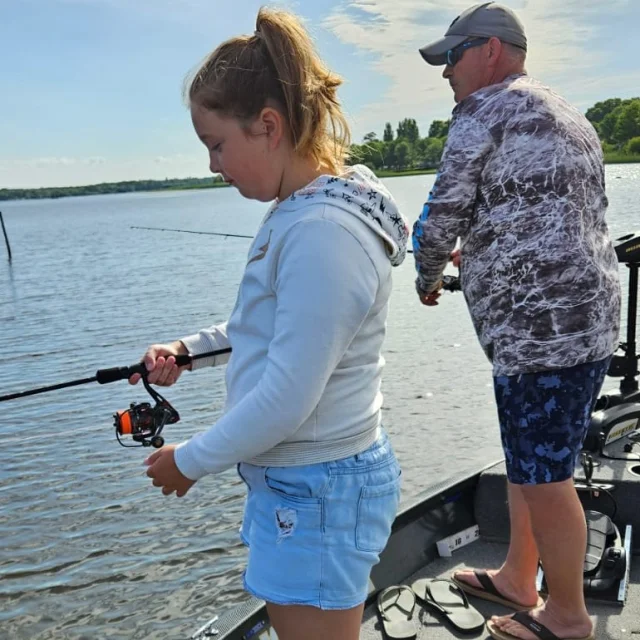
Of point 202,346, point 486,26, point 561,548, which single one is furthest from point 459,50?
point 561,548

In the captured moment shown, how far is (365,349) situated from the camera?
1.76m

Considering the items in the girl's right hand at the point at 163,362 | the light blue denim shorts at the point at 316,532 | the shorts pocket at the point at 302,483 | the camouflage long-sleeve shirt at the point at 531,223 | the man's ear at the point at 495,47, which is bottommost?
the light blue denim shorts at the point at 316,532

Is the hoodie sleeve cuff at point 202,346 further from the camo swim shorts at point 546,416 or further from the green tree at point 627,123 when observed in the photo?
the green tree at point 627,123

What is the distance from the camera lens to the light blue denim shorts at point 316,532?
66.9 inches

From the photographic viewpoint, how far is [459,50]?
2645 mm

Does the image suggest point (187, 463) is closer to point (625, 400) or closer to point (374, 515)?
point (374, 515)

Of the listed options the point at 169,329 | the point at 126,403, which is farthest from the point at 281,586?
the point at 169,329

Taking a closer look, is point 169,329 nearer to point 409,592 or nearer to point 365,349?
point 409,592

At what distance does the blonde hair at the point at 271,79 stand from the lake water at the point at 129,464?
9.84 feet

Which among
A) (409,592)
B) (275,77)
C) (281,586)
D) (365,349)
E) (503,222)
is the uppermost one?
(275,77)

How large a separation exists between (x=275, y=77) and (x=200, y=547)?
5429mm

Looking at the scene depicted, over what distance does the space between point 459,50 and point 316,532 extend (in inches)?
69.0

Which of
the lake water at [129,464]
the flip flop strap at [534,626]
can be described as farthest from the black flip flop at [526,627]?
the lake water at [129,464]

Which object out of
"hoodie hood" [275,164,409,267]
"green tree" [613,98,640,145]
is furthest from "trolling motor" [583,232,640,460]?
"green tree" [613,98,640,145]
